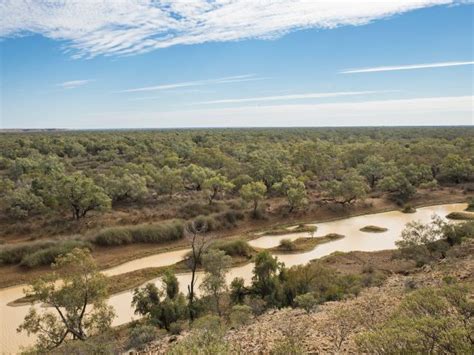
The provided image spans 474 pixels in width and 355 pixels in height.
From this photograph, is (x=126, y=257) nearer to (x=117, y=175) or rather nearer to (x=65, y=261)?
(x=65, y=261)

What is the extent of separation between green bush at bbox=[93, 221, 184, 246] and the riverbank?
651 mm

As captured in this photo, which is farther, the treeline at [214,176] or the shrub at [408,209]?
the shrub at [408,209]

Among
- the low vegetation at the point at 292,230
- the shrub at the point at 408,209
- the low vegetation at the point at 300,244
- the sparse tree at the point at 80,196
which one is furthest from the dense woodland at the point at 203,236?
the low vegetation at the point at 300,244

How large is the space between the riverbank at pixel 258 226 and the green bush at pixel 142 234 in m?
0.65

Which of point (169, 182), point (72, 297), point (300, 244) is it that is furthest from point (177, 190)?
point (72, 297)

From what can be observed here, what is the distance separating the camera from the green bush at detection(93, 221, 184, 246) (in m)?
36.3

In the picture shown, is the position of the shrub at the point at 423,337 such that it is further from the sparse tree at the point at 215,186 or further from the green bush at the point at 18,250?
the sparse tree at the point at 215,186

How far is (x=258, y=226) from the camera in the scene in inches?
1741

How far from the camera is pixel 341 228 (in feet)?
146

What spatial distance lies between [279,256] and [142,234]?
14.2 m

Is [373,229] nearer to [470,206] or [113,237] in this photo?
[470,206]

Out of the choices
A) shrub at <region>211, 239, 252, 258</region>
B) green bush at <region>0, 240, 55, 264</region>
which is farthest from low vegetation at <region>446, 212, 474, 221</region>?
green bush at <region>0, 240, 55, 264</region>

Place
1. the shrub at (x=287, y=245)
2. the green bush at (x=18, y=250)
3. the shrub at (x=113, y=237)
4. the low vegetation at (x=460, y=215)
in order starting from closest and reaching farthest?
1. the green bush at (x=18, y=250)
2. the shrub at (x=113, y=237)
3. the shrub at (x=287, y=245)
4. the low vegetation at (x=460, y=215)

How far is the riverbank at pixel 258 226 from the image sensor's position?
102 feet
